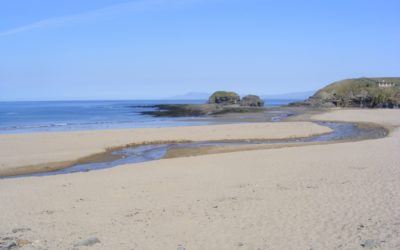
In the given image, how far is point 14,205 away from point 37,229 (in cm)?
290

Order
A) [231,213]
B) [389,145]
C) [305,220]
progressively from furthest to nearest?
[389,145], [231,213], [305,220]

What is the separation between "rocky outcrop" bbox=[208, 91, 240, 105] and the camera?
10094cm

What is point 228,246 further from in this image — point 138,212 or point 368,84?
point 368,84

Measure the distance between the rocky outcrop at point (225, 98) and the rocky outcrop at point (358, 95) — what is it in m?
17.2

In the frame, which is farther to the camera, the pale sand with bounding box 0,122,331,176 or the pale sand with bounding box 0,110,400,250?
the pale sand with bounding box 0,122,331,176

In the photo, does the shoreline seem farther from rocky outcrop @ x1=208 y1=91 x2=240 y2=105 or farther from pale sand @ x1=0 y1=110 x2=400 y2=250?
rocky outcrop @ x1=208 y1=91 x2=240 y2=105

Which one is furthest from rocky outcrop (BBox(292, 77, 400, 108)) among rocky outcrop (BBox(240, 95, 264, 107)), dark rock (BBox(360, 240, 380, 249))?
dark rock (BBox(360, 240, 380, 249))

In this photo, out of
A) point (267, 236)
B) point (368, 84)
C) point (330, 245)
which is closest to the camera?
point (330, 245)

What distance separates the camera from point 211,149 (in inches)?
937

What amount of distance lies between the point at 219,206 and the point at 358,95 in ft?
245

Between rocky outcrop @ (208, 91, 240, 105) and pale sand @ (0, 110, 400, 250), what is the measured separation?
83849 mm

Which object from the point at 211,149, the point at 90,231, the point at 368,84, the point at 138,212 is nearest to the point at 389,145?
the point at 211,149

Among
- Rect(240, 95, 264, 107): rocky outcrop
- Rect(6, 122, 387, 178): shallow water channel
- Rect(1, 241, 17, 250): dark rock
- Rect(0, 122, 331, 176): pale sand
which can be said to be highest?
Rect(240, 95, 264, 107): rocky outcrop

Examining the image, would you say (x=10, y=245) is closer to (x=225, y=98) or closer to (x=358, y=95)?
(x=358, y=95)
